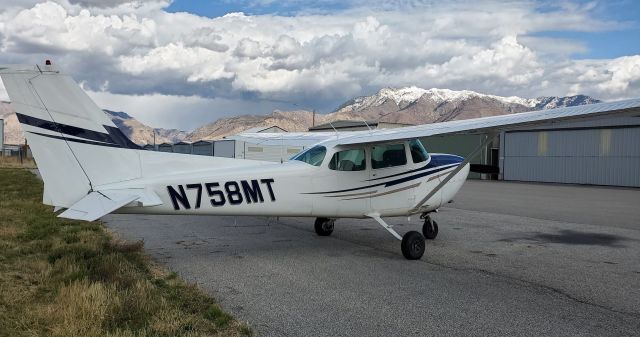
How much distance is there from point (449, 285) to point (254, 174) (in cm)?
337

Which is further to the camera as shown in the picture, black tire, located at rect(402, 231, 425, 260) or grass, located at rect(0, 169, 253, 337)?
black tire, located at rect(402, 231, 425, 260)

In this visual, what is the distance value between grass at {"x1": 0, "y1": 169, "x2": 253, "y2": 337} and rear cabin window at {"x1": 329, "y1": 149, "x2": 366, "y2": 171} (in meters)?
3.38

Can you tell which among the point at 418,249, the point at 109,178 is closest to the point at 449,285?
the point at 418,249

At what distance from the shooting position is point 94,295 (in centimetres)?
536

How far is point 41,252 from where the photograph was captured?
8.21 meters

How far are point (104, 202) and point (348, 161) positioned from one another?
419 centimetres

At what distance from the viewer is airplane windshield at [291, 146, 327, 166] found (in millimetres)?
8914

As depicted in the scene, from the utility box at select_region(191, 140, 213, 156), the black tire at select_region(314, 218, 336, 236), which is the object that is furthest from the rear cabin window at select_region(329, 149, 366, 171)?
the utility box at select_region(191, 140, 213, 156)

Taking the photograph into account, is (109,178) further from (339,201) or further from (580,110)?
(580,110)

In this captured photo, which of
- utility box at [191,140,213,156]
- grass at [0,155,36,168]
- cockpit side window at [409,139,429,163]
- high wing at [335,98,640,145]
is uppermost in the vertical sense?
utility box at [191,140,213,156]

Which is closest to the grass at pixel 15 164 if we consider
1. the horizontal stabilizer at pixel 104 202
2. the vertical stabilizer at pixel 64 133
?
the vertical stabilizer at pixel 64 133

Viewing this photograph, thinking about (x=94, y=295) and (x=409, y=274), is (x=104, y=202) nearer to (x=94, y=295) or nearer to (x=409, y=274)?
(x=94, y=295)

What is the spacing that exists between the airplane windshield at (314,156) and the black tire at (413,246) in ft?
6.52

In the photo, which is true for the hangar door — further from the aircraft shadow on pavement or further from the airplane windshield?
the airplane windshield
